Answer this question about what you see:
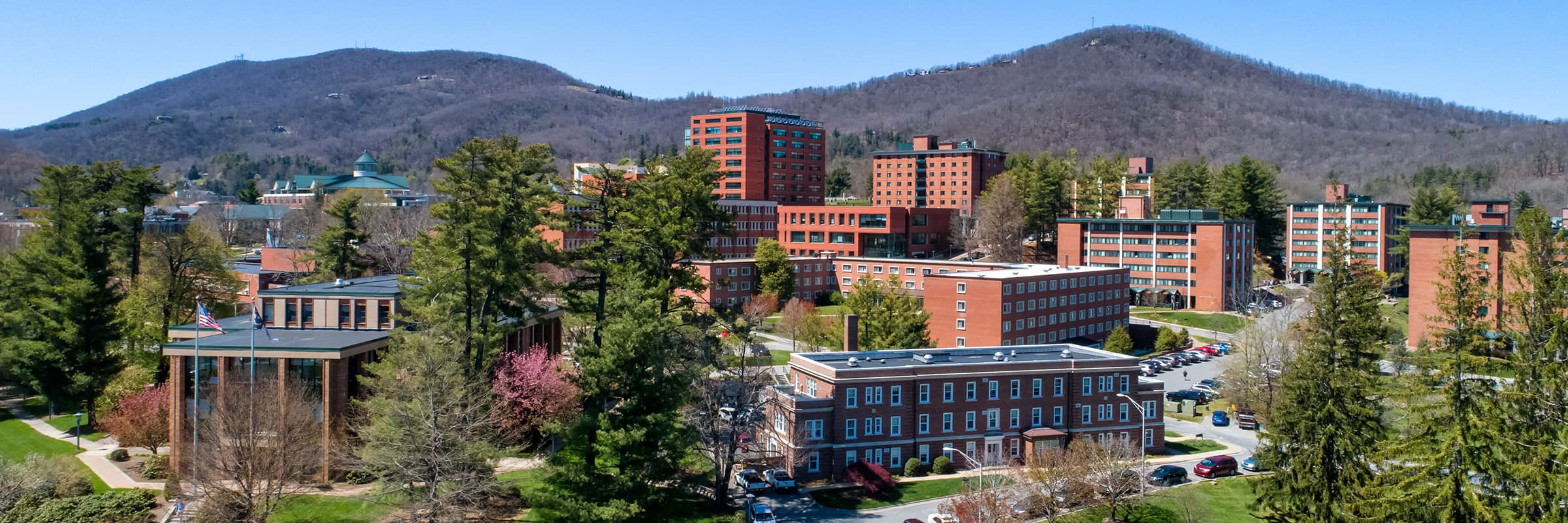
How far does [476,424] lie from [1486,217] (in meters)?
97.5

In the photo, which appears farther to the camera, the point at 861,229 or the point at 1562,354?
the point at 861,229

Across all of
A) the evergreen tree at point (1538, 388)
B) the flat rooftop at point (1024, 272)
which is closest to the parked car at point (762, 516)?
the evergreen tree at point (1538, 388)

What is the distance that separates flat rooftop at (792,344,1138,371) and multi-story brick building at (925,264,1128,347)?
17825 mm

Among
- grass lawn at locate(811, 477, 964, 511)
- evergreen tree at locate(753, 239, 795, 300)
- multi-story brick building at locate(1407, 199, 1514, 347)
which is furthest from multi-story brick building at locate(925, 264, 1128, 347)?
grass lawn at locate(811, 477, 964, 511)

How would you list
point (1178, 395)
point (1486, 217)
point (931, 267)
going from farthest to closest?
1. point (931, 267)
2. point (1486, 217)
3. point (1178, 395)

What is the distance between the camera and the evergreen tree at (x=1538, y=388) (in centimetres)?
2720

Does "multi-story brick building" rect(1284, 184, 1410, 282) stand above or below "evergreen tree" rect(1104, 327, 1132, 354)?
above

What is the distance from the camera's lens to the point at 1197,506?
1889 inches

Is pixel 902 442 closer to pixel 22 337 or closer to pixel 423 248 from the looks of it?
pixel 423 248

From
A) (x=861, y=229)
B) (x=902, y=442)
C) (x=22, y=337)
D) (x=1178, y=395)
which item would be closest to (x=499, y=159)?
(x=902, y=442)

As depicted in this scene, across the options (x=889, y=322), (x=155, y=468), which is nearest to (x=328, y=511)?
(x=155, y=468)

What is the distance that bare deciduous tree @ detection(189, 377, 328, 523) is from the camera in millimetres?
38938

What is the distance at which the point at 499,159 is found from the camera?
47.1 metres

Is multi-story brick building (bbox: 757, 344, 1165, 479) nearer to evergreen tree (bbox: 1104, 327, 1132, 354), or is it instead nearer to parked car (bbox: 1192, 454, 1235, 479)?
parked car (bbox: 1192, 454, 1235, 479)
